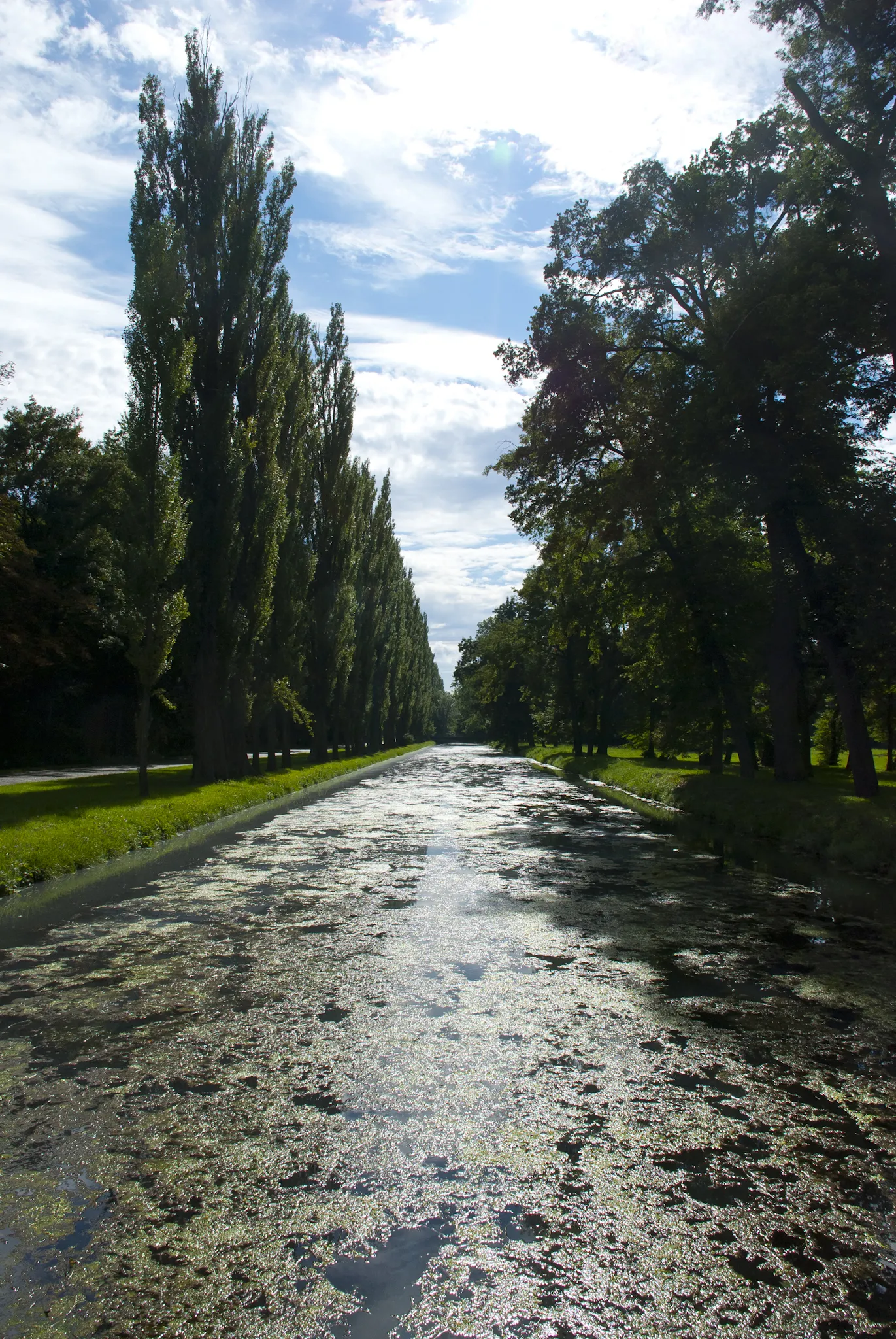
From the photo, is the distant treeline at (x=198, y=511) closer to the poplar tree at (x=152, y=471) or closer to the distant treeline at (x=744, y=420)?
the poplar tree at (x=152, y=471)

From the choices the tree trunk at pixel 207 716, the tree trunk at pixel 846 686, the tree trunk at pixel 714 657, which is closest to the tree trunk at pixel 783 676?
the tree trunk at pixel 714 657

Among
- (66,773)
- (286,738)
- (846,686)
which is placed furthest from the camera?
(286,738)

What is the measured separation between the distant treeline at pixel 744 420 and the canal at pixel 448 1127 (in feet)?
33.0

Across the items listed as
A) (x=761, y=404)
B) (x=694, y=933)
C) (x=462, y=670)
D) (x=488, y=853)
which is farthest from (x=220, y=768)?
(x=462, y=670)

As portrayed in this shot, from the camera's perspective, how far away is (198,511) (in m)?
24.6

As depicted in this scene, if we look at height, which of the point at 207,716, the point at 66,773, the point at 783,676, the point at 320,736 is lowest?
the point at 66,773

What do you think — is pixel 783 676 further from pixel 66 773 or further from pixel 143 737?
pixel 66 773

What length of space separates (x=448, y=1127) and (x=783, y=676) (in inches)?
707

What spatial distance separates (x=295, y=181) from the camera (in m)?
28.6

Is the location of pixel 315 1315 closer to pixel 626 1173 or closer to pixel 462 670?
pixel 626 1173

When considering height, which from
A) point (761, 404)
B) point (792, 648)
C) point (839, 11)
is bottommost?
point (792, 648)

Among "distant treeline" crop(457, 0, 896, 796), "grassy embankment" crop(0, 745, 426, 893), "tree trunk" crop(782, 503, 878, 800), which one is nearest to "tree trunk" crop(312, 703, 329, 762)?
"grassy embankment" crop(0, 745, 426, 893)

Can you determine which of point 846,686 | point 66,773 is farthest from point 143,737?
point 66,773

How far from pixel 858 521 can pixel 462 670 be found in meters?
97.0
